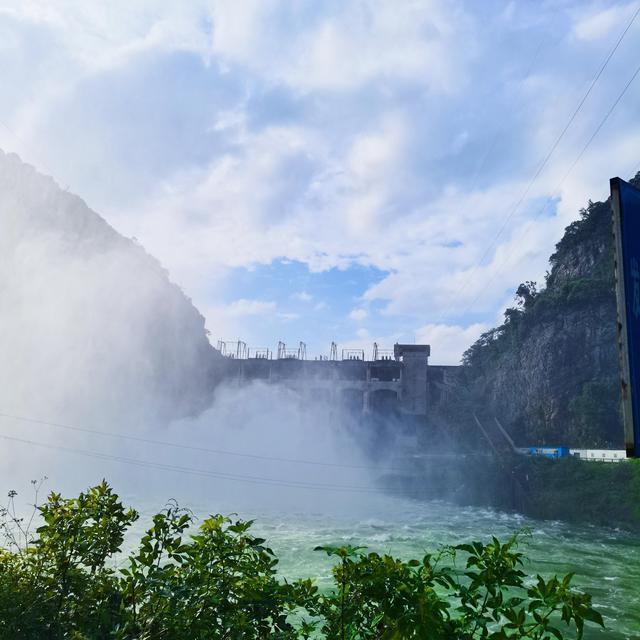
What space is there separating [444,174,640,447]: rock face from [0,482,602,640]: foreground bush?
1751 inches

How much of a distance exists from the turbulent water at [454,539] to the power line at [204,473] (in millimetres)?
6738

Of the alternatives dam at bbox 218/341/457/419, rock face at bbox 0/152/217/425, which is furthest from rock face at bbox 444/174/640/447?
rock face at bbox 0/152/217/425

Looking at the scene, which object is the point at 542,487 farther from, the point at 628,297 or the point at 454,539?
the point at 628,297

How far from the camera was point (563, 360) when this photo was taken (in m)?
47.3

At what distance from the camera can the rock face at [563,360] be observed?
140 feet

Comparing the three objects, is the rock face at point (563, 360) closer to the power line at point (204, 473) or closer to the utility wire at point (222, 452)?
the utility wire at point (222, 452)

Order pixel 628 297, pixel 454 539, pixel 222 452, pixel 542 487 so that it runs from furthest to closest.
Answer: pixel 222 452 < pixel 542 487 < pixel 454 539 < pixel 628 297

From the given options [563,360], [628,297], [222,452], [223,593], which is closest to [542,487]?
[563,360]

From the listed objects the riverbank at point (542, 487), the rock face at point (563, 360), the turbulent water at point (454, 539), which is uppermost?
the rock face at point (563, 360)

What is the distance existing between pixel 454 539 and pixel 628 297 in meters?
24.2

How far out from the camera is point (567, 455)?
116ft

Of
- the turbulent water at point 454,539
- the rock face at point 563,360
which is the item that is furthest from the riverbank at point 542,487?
the rock face at point 563,360

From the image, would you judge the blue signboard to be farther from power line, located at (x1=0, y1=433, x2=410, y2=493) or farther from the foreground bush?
power line, located at (x1=0, y1=433, x2=410, y2=493)

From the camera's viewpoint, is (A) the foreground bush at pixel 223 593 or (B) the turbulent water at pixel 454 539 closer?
(A) the foreground bush at pixel 223 593
